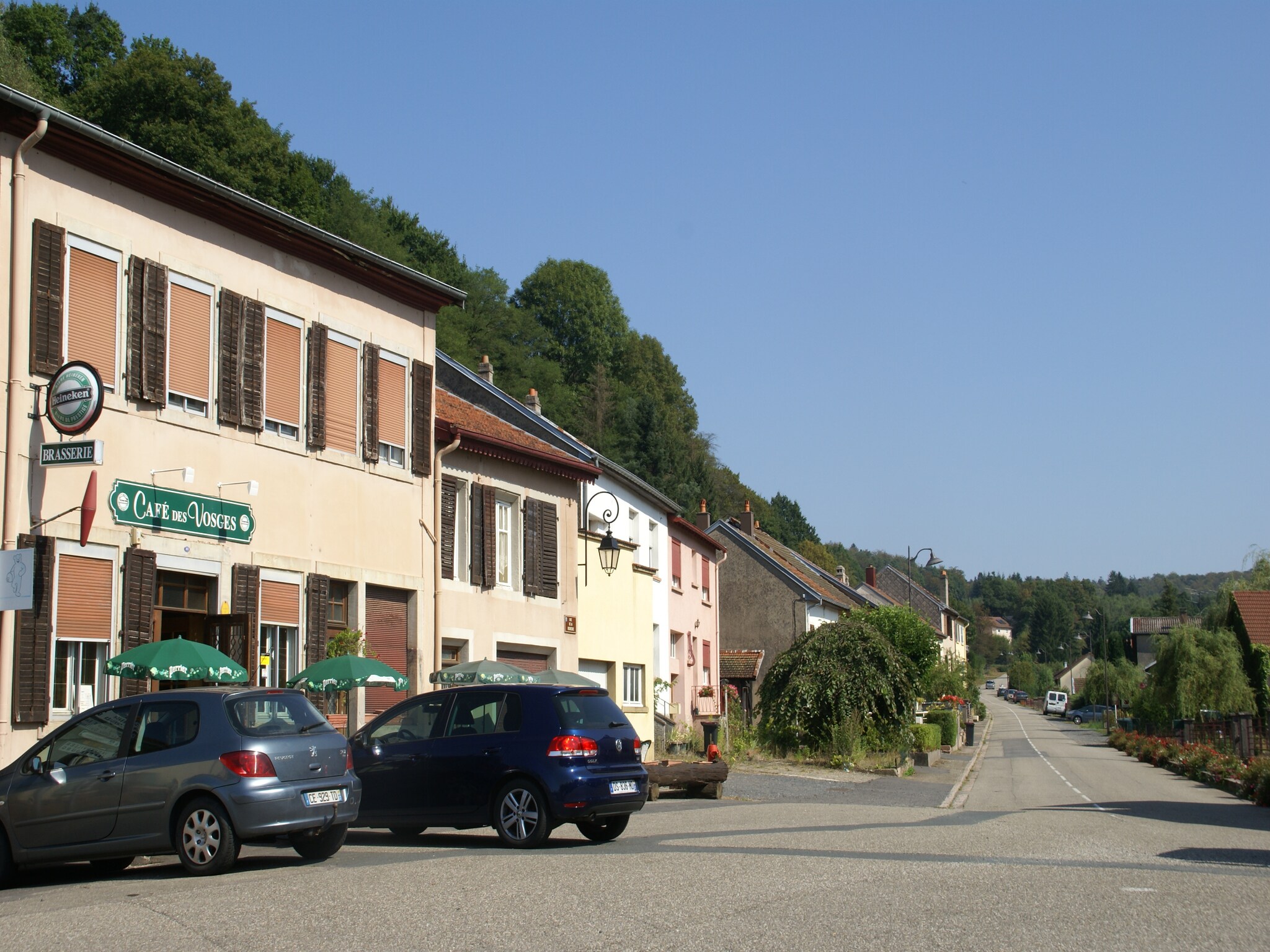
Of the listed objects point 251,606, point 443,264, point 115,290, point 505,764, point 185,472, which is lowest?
point 505,764

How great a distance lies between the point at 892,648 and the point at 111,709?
3163 cm

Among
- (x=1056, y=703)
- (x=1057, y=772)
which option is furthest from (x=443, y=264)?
(x=1056, y=703)

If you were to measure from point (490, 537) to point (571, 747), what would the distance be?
38.0 ft

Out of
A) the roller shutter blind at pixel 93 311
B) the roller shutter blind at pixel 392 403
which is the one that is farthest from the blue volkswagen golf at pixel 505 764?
the roller shutter blind at pixel 392 403

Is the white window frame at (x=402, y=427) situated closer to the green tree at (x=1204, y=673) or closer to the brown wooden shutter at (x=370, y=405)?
the brown wooden shutter at (x=370, y=405)

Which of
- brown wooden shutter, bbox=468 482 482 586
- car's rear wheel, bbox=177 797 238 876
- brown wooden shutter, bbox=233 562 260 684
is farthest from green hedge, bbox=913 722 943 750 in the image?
car's rear wheel, bbox=177 797 238 876

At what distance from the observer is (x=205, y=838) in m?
11.3

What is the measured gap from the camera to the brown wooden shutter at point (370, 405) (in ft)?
70.4

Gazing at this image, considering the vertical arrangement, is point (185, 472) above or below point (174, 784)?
above

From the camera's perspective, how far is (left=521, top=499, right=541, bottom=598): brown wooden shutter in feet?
84.9

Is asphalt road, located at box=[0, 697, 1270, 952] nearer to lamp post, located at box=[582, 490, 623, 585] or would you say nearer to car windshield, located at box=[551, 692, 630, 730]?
car windshield, located at box=[551, 692, 630, 730]

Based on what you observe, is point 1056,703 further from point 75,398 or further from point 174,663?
point 75,398

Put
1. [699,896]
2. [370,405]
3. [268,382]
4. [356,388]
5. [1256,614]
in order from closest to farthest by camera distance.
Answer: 1. [699,896]
2. [268,382]
3. [356,388]
4. [370,405]
5. [1256,614]

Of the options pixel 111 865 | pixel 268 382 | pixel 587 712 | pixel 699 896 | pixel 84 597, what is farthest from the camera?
pixel 268 382
